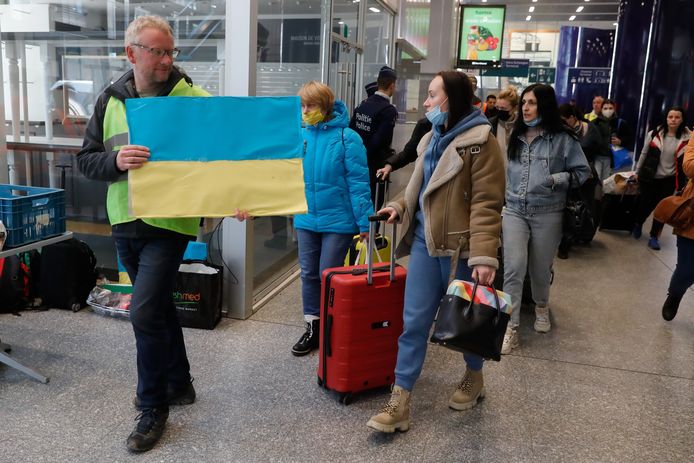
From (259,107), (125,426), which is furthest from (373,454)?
(259,107)

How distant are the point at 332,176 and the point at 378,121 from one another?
5.17 ft

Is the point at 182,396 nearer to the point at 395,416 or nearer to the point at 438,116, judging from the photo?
the point at 395,416

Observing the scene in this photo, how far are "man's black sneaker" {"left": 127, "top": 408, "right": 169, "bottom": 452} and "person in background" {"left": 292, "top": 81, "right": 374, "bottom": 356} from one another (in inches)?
46.3

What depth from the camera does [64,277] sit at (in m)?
4.15

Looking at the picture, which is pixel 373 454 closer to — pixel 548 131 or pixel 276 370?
pixel 276 370

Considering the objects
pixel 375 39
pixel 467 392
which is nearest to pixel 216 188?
pixel 467 392

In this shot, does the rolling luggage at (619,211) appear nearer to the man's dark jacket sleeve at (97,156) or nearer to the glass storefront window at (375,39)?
the glass storefront window at (375,39)

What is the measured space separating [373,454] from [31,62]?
408 centimetres


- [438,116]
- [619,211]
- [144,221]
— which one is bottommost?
[619,211]

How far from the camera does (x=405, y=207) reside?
8.77ft

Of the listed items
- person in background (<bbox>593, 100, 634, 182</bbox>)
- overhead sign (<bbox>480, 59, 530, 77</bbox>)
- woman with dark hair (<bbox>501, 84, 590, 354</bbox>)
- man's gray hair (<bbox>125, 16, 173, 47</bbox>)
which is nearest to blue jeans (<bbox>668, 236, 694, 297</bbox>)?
woman with dark hair (<bbox>501, 84, 590, 354</bbox>)

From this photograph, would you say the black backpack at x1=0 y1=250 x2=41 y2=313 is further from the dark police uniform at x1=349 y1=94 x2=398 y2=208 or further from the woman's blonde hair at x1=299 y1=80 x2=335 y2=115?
the dark police uniform at x1=349 y1=94 x2=398 y2=208

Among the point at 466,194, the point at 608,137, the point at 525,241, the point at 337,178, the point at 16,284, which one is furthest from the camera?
the point at 608,137

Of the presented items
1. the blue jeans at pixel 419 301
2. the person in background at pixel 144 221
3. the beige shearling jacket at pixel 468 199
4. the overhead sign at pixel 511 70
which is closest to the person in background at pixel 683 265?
the beige shearling jacket at pixel 468 199
